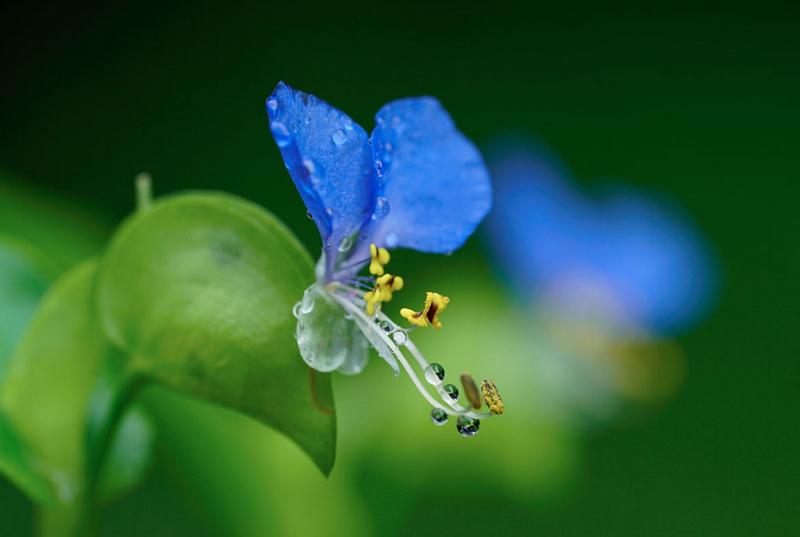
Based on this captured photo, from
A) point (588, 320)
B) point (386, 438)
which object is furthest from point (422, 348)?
point (588, 320)

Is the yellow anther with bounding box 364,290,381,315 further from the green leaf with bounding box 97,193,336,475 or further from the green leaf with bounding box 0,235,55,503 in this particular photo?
the green leaf with bounding box 0,235,55,503

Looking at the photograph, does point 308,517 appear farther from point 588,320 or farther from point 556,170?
point 556,170

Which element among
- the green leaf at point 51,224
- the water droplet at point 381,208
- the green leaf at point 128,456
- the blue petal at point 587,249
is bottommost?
the green leaf at point 51,224

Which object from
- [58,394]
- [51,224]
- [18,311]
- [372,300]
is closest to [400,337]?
[372,300]

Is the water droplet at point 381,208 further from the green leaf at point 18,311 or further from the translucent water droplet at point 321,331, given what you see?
the green leaf at point 18,311

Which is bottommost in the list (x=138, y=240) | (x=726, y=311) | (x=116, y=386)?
(x=726, y=311)

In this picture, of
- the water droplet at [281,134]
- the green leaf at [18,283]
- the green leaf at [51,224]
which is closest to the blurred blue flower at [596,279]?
the green leaf at [51,224]

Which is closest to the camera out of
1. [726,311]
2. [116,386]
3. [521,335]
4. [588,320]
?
[116,386]

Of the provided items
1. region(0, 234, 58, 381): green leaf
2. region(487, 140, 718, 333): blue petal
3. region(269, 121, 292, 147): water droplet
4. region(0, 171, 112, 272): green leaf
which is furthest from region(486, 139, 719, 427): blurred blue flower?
region(269, 121, 292, 147): water droplet
